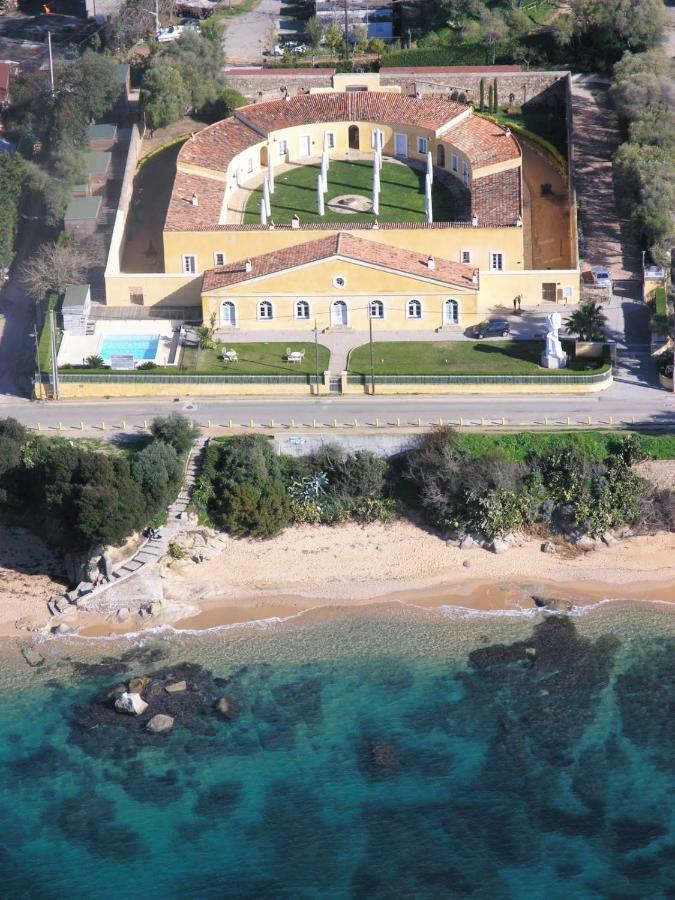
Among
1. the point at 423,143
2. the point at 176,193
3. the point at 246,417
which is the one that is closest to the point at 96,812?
the point at 246,417

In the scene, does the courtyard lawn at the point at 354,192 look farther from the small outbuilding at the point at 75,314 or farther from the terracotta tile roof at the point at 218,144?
the small outbuilding at the point at 75,314

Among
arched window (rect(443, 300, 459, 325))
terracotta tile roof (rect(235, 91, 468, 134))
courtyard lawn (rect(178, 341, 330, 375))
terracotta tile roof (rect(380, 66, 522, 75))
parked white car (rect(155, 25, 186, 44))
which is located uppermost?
parked white car (rect(155, 25, 186, 44))

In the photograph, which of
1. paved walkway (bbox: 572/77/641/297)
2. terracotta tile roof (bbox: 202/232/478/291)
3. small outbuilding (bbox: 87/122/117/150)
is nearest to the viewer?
terracotta tile roof (bbox: 202/232/478/291)

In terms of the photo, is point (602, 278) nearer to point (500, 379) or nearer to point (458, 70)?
point (500, 379)

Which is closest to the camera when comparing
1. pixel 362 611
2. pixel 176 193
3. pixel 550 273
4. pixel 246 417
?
pixel 362 611

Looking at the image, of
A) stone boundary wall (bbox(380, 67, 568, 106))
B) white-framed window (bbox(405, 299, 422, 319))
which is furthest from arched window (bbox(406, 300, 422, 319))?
stone boundary wall (bbox(380, 67, 568, 106))

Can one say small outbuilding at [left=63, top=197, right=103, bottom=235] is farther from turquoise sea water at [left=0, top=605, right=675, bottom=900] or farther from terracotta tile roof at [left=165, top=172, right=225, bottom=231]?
turquoise sea water at [left=0, top=605, right=675, bottom=900]

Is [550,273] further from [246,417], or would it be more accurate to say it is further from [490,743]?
[490,743]
